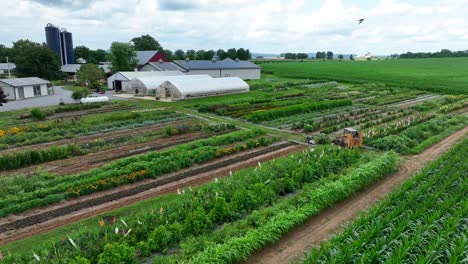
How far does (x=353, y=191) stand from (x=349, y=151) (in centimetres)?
425

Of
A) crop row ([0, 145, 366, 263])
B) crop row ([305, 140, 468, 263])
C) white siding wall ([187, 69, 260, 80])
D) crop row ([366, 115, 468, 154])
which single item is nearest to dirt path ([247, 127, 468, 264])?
crop row ([305, 140, 468, 263])

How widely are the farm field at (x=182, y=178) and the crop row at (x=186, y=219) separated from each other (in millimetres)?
36

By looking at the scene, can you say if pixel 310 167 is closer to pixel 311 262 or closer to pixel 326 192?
pixel 326 192

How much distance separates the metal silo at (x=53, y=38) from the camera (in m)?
76.0

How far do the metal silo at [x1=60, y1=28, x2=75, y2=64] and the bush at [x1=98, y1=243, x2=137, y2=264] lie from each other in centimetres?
8054

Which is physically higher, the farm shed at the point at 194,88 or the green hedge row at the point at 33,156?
the farm shed at the point at 194,88

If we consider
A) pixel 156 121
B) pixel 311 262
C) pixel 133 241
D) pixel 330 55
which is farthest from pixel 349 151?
pixel 330 55

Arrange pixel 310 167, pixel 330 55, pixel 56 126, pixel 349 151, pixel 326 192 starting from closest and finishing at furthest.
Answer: pixel 326 192, pixel 310 167, pixel 349 151, pixel 56 126, pixel 330 55

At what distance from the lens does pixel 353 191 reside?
41.8ft

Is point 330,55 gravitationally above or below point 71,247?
above

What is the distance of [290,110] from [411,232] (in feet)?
67.3

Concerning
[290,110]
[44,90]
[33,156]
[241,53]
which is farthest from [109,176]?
[241,53]

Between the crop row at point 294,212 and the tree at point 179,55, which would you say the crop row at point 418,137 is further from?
the tree at point 179,55

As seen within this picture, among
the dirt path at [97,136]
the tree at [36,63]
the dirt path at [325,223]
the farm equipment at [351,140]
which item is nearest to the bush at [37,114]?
the dirt path at [97,136]
